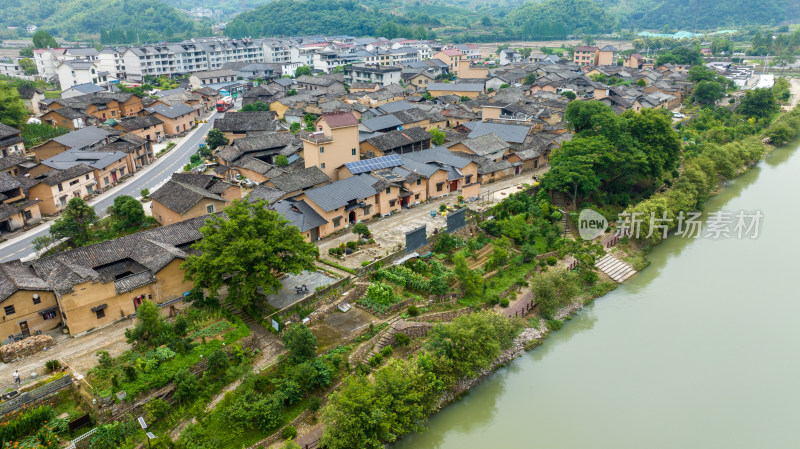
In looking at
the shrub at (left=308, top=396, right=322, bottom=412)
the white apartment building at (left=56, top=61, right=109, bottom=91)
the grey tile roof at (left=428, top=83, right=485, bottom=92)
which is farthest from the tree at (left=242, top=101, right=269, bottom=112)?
the shrub at (left=308, top=396, right=322, bottom=412)

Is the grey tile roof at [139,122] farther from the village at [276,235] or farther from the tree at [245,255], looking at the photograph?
the tree at [245,255]

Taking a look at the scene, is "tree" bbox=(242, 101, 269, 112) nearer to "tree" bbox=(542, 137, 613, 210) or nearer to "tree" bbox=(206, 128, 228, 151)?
"tree" bbox=(206, 128, 228, 151)

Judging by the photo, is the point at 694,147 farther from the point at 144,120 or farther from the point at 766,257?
the point at 144,120

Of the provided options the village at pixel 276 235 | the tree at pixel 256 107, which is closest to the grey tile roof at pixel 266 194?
the village at pixel 276 235

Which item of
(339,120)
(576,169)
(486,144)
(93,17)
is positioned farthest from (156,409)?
(93,17)

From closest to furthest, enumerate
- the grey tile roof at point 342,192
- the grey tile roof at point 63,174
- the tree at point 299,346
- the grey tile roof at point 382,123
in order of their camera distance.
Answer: the tree at point 299,346
the grey tile roof at point 342,192
the grey tile roof at point 63,174
the grey tile roof at point 382,123

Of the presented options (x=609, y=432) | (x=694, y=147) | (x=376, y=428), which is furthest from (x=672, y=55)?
(x=376, y=428)

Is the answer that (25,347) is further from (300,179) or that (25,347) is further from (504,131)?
(504,131)
